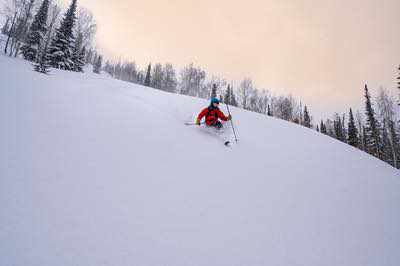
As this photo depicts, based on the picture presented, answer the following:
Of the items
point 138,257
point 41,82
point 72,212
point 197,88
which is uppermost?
point 197,88

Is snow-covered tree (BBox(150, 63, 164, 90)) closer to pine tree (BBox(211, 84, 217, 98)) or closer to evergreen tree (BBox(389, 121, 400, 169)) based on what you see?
pine tree (BBox(211, 84, 217, 98))

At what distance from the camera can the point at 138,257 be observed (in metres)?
1.99

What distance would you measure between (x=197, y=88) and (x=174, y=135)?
2290 inches

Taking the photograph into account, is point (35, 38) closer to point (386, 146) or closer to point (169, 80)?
point (169, 80)

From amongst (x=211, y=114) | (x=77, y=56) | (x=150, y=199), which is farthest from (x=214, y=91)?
(x=150, y=199)

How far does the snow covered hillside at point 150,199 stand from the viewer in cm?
201

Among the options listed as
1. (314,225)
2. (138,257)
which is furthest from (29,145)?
(314,225)

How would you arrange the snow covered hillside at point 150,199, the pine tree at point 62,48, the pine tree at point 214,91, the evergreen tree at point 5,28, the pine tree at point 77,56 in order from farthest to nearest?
the pine tree at point 214,91 → the evergreen tree at point 5,28 → the pine tree at point 77,56 → the pine tree at point 62,48 → the snow covered hillside at point 150,199

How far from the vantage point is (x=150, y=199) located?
9.25ft

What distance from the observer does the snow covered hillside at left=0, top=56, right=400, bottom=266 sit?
2.01 meters

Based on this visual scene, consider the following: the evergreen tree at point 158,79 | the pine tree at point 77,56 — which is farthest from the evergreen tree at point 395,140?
the evergreen tree at point 158,79

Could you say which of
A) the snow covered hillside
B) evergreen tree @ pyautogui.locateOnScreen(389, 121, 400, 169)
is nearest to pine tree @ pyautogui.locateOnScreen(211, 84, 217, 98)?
evergreen tree @ pyautogui.locateOnScreen(389, 121, 400, 169)

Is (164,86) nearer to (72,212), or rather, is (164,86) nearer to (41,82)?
(41,82)

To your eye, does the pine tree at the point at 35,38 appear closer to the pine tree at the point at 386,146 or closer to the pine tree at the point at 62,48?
the pine tree at the point at 62,48
